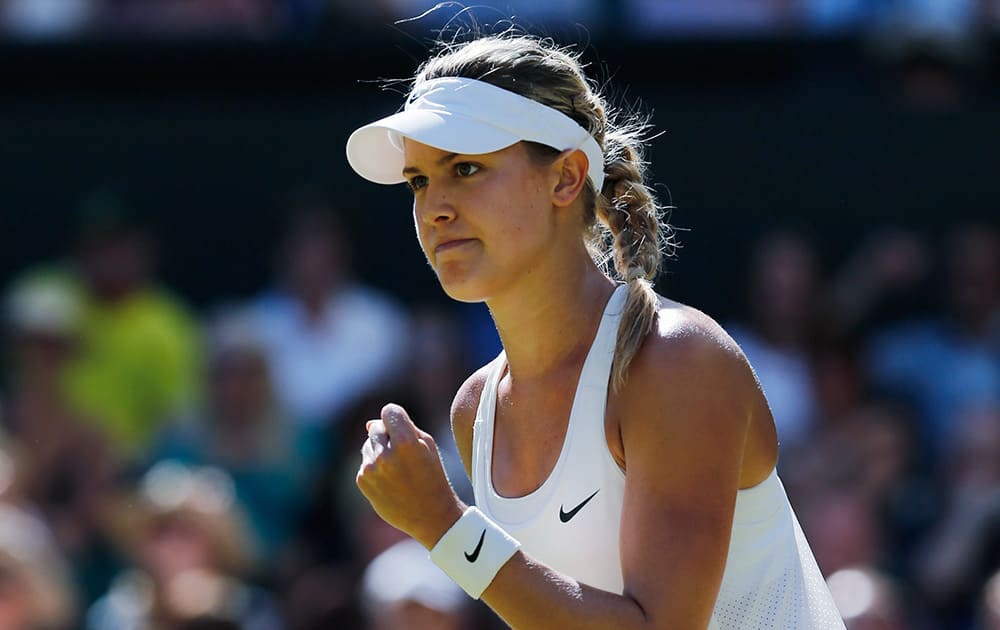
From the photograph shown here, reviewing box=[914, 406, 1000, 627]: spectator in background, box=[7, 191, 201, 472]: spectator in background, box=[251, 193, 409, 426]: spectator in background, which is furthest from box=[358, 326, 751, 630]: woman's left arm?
box=[7, 191, 201, 472]: spectator in background

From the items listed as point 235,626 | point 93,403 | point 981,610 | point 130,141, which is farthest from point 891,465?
point 130,141

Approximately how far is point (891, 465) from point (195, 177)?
3361 mm

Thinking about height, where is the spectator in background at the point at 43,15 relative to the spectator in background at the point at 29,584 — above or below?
above

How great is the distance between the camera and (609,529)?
8.71 ft

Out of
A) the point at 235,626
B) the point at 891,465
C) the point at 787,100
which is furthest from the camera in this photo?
the point at 787,100

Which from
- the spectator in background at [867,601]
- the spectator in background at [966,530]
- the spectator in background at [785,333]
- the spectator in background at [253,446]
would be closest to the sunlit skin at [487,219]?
the spectator in background at [867,601]

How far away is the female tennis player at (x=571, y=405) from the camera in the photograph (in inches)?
99.2

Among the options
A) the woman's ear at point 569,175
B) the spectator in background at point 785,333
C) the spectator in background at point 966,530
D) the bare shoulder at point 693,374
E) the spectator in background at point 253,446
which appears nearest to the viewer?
the bare shoulder at point 693,374

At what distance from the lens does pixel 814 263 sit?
23.8ft

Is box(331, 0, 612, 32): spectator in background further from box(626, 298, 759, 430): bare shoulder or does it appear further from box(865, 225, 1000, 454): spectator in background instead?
box(626, 298, 759, 430): bare shoulder

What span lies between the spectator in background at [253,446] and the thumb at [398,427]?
12.4 ft

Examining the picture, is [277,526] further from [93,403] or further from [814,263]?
[814,263]

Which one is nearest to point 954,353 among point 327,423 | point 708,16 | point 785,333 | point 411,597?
point 785,333

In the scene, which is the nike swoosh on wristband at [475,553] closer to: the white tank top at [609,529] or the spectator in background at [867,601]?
the white tank top at [609,529]
